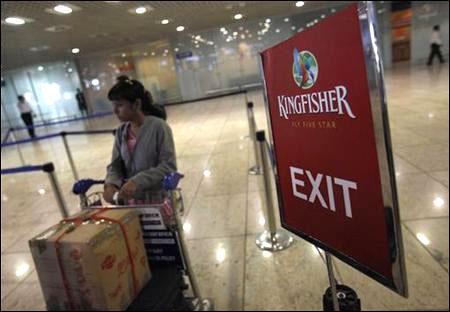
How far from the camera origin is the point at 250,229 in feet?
10.8

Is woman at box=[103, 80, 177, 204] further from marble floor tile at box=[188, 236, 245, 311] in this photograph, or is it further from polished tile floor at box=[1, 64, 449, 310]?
polished tile floor at box=[1, 64, 449, 310]

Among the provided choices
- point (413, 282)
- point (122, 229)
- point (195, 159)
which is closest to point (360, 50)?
point (122, 229)

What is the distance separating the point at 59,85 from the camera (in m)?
20.6

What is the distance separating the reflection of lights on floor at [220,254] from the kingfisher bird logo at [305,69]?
2.39 m

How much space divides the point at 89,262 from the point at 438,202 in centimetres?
318

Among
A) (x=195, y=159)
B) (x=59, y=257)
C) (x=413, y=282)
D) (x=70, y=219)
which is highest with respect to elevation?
(x=70, y=219)

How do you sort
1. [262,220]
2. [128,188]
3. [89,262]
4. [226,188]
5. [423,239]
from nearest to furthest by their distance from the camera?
[89,262] → [128,188] → [423,239] → [262,220] → [226,188]

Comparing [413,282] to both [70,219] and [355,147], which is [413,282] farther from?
Answer: [70,219]

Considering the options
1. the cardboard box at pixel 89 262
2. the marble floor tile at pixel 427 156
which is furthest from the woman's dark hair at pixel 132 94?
the marble floor tile at pixel 427 156

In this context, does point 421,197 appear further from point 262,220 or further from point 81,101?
point 81,101

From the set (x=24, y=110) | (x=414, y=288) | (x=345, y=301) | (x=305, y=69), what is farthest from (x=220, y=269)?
(x=24, y=110)

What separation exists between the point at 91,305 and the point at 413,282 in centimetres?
211

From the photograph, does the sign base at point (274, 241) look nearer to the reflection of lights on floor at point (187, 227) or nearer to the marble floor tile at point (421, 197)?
the reflection of lights on floor at point (187, 227)

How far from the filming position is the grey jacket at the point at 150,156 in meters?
2.19
